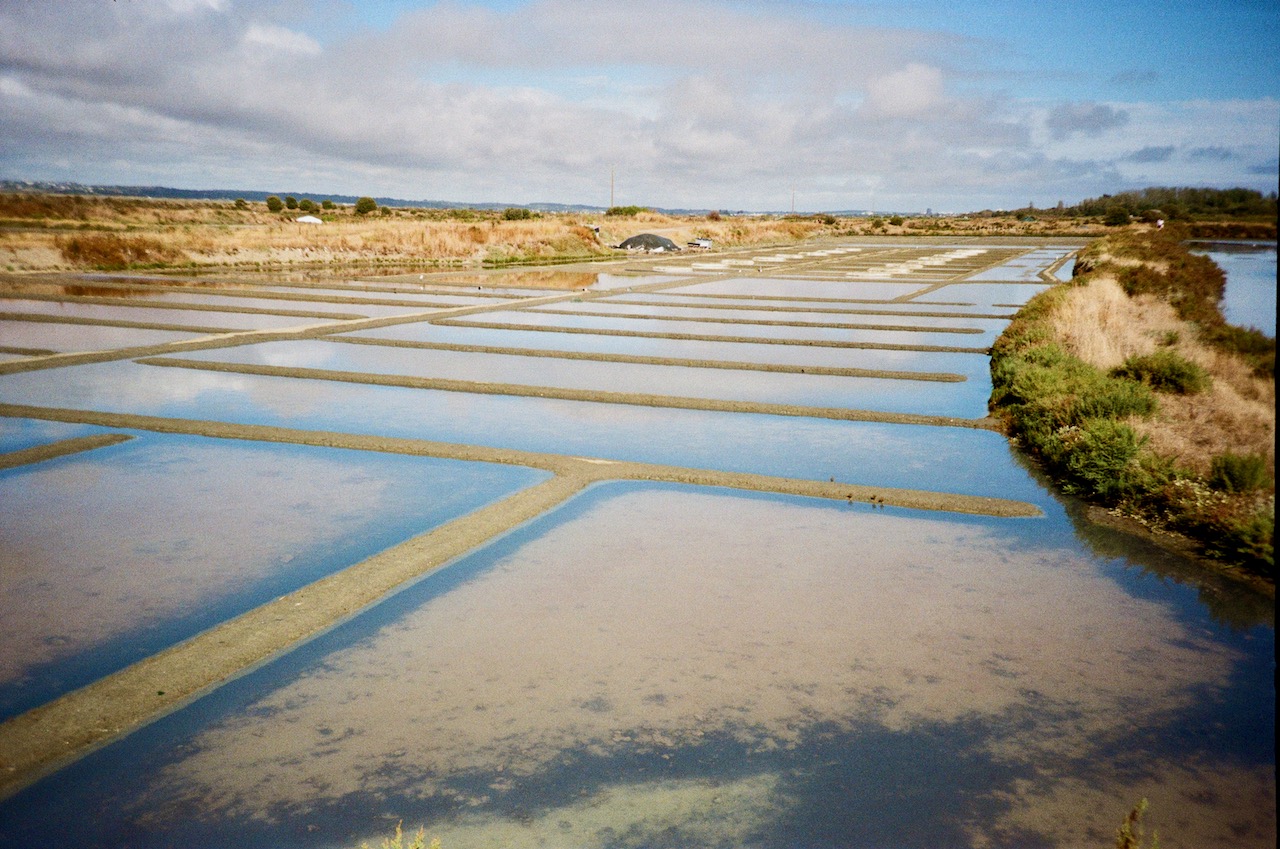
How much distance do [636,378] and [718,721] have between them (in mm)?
9016

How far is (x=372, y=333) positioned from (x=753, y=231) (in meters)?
64.1

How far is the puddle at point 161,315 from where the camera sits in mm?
17438

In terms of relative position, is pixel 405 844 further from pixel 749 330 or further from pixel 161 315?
pixel 161 315

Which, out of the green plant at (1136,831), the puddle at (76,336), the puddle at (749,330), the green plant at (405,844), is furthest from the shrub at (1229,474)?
the puddle at (76,336)

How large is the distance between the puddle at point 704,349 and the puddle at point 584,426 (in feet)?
13.5

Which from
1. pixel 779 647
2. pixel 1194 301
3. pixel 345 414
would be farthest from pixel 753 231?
pixel 779 647

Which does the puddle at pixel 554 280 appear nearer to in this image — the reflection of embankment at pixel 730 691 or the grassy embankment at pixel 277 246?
the grassy embankment at pixel 277 246

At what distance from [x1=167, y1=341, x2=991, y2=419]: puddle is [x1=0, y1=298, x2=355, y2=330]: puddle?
297 centimetres

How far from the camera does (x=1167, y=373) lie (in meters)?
10.8

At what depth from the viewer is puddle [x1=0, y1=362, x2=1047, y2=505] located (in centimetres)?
842

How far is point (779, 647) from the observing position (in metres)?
4.77

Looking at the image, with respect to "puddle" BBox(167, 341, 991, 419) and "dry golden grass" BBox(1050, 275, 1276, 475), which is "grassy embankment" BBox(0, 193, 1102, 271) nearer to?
"puddle" BBox(167, 341, 991, 419)

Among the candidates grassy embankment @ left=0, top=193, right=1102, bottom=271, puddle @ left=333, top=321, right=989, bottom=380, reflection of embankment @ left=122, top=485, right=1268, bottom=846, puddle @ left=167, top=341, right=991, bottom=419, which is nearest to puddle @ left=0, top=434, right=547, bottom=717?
reflection of embankment @ left=122, top=485, right=1268, bottom=846

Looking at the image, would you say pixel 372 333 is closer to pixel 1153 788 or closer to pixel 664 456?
pixel 664 456
